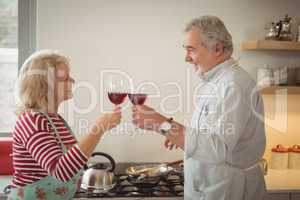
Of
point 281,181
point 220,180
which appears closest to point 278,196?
point 281,181

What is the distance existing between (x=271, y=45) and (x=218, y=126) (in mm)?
1068

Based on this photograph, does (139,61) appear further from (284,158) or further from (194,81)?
(284,158)

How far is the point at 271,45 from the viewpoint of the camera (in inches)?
98.7

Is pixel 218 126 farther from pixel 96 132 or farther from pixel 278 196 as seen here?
pixel 278 196

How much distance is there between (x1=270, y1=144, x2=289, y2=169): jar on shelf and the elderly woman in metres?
1.52

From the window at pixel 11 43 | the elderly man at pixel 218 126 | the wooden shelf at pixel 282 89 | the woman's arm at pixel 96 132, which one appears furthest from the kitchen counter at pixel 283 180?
the window at pixel 11 43

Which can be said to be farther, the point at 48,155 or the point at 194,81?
the point at 194,81

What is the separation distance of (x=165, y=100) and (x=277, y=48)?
0.78 meters

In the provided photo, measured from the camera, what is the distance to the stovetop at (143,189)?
2029mm

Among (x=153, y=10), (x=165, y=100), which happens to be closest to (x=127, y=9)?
(x=153, y=10)

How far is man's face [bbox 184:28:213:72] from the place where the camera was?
180 centimetres

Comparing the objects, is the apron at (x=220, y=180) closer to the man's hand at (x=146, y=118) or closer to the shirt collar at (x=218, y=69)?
the shirt collar at (x=218, y=69)

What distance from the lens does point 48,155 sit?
1380mm

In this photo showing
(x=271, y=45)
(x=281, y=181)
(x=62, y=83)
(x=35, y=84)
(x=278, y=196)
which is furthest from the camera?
(x=271, y=45)
